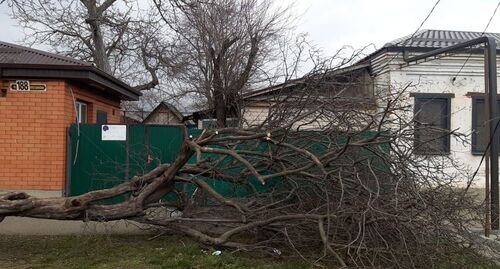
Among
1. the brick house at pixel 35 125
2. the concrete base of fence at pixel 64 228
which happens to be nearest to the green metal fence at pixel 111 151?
the brick house at pixel 35 125

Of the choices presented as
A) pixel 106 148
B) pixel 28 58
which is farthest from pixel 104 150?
pixel 28 58

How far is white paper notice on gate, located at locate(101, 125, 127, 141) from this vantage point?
1129 centimetres

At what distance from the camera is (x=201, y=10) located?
20.7m

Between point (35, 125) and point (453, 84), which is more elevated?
point (453, 84)

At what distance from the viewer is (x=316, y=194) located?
7426 mm

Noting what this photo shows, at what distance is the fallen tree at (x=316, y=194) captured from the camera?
20.2 ft

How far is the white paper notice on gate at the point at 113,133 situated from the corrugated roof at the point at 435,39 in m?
8.47

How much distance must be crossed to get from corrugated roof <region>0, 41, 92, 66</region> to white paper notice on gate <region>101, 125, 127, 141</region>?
4.95ft

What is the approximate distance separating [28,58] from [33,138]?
6.19 feet

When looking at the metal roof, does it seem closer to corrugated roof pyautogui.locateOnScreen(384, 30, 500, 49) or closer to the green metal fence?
the green metal fence

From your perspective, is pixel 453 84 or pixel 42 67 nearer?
pixel 42 67

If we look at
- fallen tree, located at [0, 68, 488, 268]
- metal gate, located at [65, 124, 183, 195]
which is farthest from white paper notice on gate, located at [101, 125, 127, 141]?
fallen tree, located at [0, 68, 488, 268]

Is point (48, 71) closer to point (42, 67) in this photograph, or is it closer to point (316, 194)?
point (42, 67)

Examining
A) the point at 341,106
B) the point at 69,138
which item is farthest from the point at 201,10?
the point at 341,106
